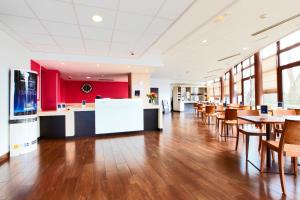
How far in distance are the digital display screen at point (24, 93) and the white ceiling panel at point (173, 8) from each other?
129 inches

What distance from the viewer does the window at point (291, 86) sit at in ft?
17.9

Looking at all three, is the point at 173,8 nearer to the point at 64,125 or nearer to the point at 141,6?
the point at 141,6

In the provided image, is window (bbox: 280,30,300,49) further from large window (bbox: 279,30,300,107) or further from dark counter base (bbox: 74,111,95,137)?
dark counter base (bbox: 74,111,95,137)

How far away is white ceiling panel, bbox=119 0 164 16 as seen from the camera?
2.51 meters

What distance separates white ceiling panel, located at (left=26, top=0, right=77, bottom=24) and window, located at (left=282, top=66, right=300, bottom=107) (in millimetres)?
7115

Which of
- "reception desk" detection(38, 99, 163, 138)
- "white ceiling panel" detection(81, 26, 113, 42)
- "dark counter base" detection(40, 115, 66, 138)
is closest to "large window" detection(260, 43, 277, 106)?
"reception desk" detection(38, 99, 163, 138)

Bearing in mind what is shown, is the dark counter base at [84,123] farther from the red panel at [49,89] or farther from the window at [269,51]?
Result: the window at [269,51]

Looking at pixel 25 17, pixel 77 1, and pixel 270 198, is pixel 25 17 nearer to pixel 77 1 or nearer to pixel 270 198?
pixel 77 1

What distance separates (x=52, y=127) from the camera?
→ 471 centimetres

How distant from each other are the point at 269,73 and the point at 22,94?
894 cm

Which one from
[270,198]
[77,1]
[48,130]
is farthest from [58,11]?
[270,198]

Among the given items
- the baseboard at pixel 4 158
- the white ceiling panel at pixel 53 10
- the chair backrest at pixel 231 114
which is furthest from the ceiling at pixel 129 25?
the baseboard at pixel 4 158

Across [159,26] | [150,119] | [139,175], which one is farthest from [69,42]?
[139,175]

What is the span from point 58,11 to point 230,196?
3844mm
